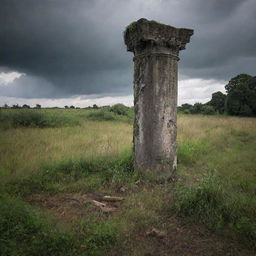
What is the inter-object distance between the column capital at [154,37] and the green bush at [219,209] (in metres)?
2.77

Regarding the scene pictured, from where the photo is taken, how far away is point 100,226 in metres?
3.00

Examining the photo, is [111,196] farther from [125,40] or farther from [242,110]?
[242,110]

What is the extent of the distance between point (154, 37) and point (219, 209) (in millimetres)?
3335

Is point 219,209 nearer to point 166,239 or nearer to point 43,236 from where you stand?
point 166,239

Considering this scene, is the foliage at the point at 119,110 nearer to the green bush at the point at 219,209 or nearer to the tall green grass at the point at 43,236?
the green bush at the point at 219,209

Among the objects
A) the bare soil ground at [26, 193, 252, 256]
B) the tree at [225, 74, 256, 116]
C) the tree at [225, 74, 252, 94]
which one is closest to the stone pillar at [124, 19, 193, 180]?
the bare soil ground at [26, 193, 252, 256]

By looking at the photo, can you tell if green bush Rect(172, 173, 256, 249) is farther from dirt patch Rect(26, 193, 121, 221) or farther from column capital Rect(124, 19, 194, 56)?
column capital Rect(124, 19, 194, 56)

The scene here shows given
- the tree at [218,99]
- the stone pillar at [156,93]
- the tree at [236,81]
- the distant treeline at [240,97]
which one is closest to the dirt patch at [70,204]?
the stone pillar at [156,93]

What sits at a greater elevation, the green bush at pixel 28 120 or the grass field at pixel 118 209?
the green bush at pixel 28 120

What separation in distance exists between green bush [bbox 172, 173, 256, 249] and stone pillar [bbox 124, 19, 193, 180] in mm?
1241

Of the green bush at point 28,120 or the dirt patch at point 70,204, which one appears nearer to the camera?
the dirt patch at point 70,204

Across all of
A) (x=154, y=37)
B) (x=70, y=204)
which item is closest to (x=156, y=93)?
(x=154, y=37)

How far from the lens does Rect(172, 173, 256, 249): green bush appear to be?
2.87 meters

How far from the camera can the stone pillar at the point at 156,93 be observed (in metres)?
4.62
